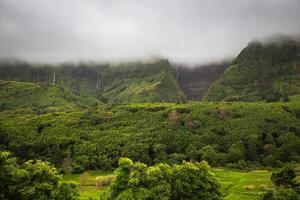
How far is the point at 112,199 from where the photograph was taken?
253 feet

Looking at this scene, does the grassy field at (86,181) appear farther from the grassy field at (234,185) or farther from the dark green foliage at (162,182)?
the dark green foliage at (162,182)

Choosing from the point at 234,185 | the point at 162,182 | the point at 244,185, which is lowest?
the point at 234,185

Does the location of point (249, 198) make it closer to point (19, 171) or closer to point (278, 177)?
point (278, 177)

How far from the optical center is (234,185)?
13712 centimetres

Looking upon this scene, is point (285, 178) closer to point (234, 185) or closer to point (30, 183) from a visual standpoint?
point (234, 185)

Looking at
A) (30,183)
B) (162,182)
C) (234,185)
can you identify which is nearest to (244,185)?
(234,185)

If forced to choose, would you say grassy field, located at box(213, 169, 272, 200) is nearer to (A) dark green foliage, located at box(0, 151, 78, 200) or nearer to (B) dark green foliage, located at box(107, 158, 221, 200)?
(B) dark green foliage, located at box(107, 158, 221, 200)

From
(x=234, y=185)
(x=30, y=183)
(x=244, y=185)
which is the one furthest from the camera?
(x=234, y=185)

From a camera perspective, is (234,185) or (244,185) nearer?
(244,185)

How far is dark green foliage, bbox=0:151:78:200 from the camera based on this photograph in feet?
239

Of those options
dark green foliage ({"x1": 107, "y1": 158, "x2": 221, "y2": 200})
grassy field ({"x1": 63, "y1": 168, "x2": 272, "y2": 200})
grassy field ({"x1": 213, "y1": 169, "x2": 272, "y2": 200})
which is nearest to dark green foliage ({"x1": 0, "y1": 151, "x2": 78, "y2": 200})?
dark green foliage ({"x1": 107, "y1": 158, "x2": 221, "y2": 200})

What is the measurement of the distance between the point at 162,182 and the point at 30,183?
26.5 metres

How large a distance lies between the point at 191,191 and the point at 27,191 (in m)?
33.8

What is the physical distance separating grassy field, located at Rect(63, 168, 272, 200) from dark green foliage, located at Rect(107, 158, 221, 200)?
27.2 meters
